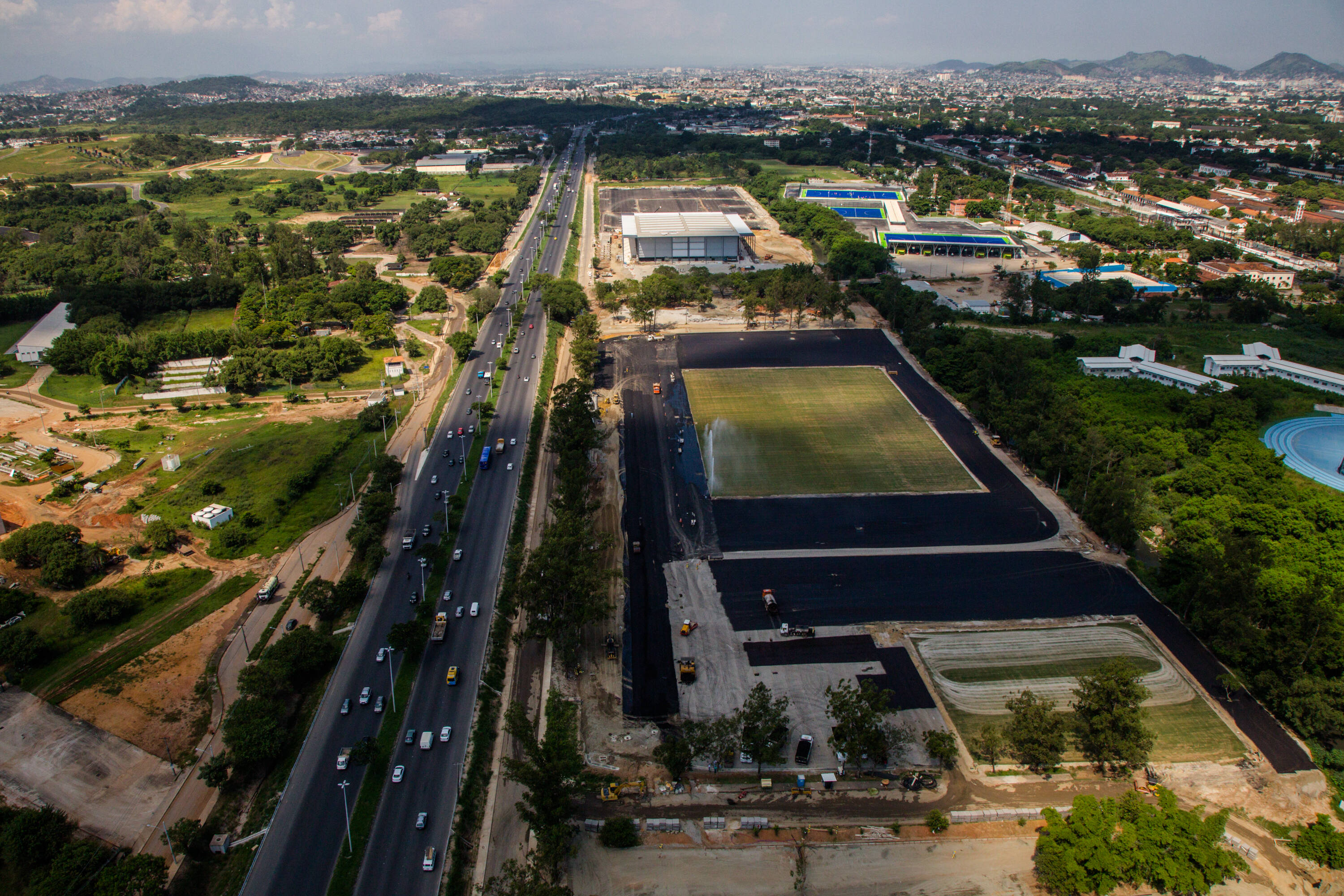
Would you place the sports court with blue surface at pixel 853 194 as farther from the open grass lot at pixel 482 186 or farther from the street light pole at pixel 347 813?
the street light pole at pixel 347 813

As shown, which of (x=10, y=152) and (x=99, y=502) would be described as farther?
(x=10, y=152)

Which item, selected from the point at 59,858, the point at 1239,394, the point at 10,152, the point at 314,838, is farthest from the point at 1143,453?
the point at 10,152

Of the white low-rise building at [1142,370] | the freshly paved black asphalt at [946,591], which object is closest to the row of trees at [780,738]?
the freshly paved black asphalt at [946,591]

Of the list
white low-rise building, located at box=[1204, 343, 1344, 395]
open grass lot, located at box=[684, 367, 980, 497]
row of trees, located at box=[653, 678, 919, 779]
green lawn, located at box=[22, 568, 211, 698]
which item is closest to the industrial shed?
open grass lot, located at box=[684, 367, 980, 497]

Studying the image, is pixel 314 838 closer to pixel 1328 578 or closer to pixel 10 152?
pixel 1328 578

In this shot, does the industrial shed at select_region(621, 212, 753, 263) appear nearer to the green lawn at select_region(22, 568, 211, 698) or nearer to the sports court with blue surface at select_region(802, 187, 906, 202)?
the sports court with blue surface at select_region(802, 187, 906, 202)

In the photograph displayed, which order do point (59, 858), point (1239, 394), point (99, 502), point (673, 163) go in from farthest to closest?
point (673, 163)
point (1239, 394)
point (99, 502)
point (59, 858)

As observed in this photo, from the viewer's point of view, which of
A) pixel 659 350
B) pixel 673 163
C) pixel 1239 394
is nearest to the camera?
pixel 1239 394
